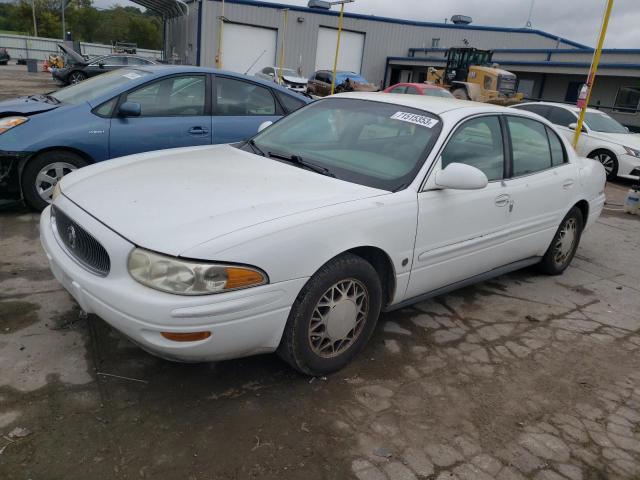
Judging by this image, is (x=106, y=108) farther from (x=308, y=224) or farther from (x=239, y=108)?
(x=308, y=224)

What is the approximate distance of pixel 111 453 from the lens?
7.58 ft

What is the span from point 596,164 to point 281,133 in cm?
321

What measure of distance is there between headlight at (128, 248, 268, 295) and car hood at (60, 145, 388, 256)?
0.05 m

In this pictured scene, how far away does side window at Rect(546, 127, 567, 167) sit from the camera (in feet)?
14.8

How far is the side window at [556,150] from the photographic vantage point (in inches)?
177

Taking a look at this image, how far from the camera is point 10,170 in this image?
16.3 feet

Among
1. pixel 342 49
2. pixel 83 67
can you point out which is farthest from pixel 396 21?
pixel 83 67

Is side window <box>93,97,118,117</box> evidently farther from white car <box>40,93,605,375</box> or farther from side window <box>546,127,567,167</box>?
side window <box>546,127,567,167</box>

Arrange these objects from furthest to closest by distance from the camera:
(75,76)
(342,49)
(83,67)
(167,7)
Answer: (167,7) < (342,49) < (83,67) < (75,76)

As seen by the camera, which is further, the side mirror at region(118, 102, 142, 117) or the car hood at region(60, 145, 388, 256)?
the side mirror at region(118, 102, 142, 117)

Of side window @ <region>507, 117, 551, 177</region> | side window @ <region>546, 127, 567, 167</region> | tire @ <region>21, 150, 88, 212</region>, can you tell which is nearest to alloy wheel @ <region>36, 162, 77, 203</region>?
tire @ <region>21, 150, 88, 212</region>

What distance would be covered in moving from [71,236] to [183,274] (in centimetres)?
92

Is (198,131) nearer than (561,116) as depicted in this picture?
Yes

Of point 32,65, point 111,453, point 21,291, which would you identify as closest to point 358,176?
point 111,453
